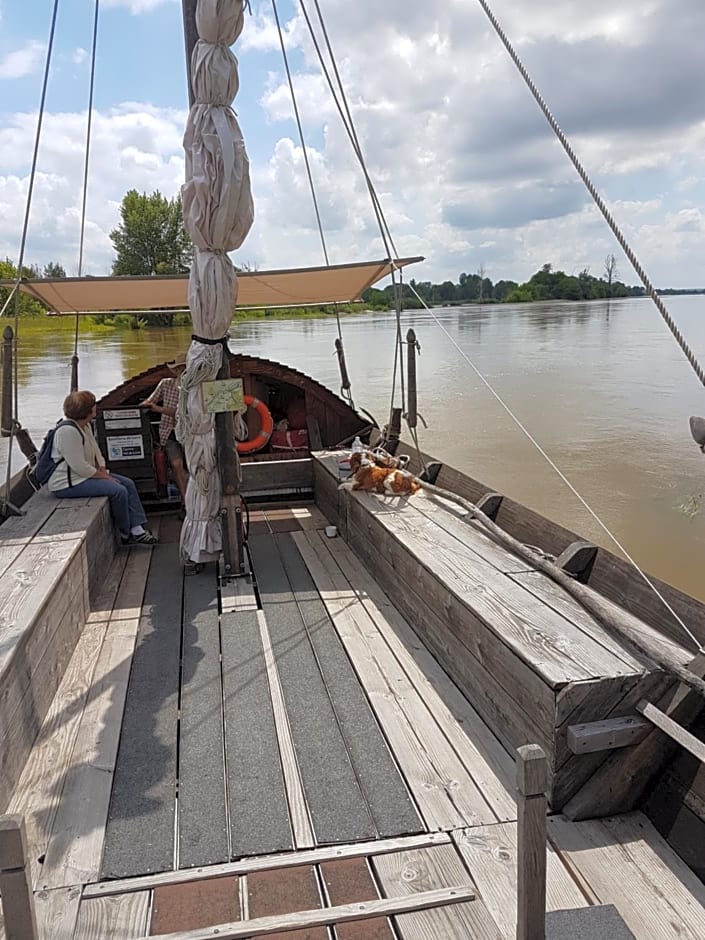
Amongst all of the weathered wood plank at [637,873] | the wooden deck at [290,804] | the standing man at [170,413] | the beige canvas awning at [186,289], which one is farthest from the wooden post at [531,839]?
the standing man at [170,413]

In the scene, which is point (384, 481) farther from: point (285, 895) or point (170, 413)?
point (285, 895)

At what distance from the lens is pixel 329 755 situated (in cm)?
222

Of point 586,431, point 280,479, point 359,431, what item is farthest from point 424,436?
point 280,479

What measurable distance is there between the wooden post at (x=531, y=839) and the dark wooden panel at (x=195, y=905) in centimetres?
64

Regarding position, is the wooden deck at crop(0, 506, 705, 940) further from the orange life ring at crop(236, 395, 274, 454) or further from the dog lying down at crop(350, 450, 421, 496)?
the orange life ring at crop(236, 395, 274, 454)

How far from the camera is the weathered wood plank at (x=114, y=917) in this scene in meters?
1.59

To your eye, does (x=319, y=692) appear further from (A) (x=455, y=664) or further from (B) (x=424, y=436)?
(B) (x=424, y=436)

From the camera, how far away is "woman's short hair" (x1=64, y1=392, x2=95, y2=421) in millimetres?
3980

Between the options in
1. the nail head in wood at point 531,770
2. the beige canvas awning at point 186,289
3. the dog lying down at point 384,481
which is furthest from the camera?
the beige canvas awning at point 186,289

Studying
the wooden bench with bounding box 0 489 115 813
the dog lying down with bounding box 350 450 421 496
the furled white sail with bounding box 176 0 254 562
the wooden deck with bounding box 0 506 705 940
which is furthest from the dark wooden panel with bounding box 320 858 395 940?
the dog lying down with bounding box 350 450 421 496

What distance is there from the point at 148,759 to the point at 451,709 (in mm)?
927

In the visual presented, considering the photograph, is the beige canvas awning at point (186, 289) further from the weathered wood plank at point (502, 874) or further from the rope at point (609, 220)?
the weathered wood plank at point (502, 874)

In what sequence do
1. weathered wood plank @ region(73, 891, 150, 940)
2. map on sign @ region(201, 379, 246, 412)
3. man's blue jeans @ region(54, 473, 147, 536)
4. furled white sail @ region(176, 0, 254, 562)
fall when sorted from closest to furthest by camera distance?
weathered wood plank @ region(73, 891, 150, 940)
furled white sail @ region(176, 0, 254, 562)
map on sign @ region(201, 379, 246, 412)
man's blue jeans @ region(54, 473, 147, 536)

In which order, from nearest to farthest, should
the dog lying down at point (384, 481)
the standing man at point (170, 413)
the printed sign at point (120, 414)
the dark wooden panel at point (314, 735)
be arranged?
the dark wooden panel at point (314, 735)
the dog lying down at point (384, 481)
the standing man at point (170, 413)
the printed sign at point (120, 414)
